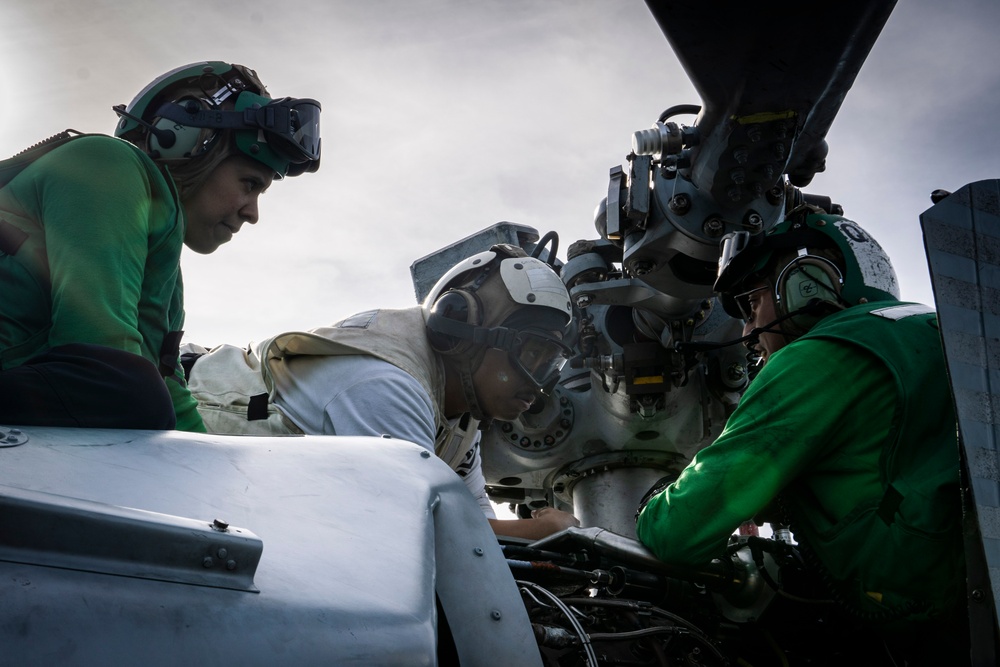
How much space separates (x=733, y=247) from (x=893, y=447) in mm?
1205

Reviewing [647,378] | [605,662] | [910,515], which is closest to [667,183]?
[647,378]

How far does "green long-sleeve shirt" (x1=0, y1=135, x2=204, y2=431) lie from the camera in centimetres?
199

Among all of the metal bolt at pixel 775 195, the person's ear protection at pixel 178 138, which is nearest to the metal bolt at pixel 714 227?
the metal bolt at pixel 775 195

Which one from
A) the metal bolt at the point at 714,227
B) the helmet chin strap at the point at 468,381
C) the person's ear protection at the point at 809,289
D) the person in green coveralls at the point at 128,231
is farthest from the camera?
the metal bolt at the point at 714,227

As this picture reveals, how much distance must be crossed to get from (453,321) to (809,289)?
1.62 meters

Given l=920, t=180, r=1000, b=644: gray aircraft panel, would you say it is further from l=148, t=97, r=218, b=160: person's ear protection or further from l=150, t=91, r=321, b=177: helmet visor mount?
l=148, t=97, r=218, b=160: person's ear protection

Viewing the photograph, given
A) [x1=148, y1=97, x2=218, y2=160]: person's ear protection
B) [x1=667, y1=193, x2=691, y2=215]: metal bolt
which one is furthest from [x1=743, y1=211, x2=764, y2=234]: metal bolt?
[x1=148, y1=97, x2=218, y2=160]: person's ear protection

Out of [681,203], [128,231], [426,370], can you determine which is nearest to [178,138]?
[128,231]

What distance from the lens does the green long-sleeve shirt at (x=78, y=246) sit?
6.52 feet

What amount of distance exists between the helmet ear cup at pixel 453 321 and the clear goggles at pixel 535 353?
217mm

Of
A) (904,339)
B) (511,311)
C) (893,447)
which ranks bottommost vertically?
(893,447)

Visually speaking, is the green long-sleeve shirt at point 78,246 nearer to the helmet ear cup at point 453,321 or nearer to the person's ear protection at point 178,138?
the person's ear protection at point 178,138

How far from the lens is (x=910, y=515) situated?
8.29 ft

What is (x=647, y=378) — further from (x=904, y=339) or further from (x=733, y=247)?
(x=904, y=339)
